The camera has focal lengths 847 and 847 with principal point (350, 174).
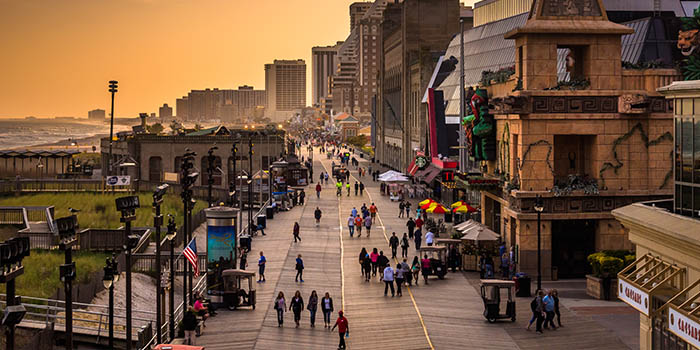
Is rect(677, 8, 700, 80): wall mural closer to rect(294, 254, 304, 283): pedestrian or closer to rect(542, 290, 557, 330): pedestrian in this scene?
rect(542, 290, 557, 330): pedestrian

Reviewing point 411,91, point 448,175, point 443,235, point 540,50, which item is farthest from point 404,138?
point 540,50

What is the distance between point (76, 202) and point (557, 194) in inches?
1571

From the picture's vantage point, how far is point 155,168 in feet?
343

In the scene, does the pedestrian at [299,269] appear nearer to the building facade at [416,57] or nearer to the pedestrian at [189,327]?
the pedestrian at [189,327]

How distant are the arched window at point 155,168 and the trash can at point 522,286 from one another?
247 feet

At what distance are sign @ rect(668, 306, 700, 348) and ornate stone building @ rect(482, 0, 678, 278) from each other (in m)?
21.9

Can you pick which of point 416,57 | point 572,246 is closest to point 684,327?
point 572,246

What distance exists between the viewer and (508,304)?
3027cm

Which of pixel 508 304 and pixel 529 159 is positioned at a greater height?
pixel 529 159

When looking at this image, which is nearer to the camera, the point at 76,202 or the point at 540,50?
the point at 540,50

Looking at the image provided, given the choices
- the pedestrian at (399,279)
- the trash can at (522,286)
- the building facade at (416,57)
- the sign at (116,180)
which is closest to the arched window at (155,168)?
the building facade at (416,57)

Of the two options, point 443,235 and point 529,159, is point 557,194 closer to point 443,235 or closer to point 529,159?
point 529,159

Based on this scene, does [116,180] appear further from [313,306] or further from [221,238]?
[313,306]

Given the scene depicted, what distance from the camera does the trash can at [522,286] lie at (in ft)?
114
